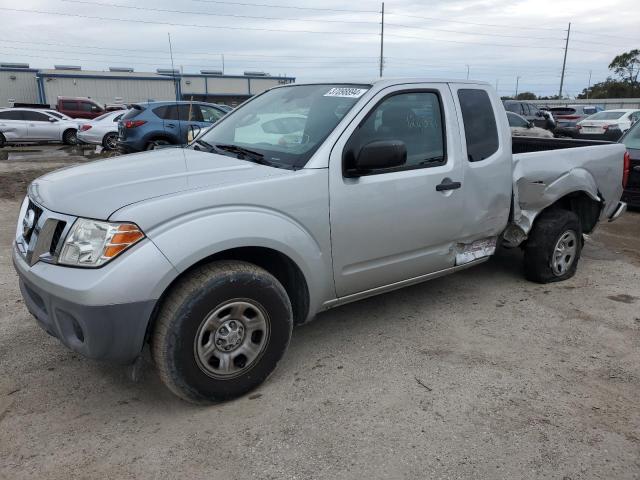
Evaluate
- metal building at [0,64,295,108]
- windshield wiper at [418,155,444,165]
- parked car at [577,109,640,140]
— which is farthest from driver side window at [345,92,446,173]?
metal building at [0,64,295,108]

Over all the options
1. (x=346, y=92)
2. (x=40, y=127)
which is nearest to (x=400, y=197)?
(x=346, y=92)

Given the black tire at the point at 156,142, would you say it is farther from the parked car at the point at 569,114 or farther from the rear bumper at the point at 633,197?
the parked car at the point at 569,114

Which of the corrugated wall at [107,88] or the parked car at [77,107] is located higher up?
the corrugated wall at [107,88]

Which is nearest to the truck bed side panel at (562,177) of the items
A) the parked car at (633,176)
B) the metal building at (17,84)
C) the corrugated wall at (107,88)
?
the parked car at (633,176)

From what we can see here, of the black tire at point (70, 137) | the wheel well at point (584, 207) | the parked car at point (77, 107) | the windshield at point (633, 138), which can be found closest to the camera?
the wheel well at point (584, 207)

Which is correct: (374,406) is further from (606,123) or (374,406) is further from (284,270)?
(606,123)

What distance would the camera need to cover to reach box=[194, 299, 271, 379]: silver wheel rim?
277 cm

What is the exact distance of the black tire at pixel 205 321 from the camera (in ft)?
8.67

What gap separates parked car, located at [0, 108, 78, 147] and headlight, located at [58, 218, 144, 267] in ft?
63.3

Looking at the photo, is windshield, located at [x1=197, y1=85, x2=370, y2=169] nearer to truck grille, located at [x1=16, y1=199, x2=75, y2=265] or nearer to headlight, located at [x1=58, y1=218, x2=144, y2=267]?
headlight, located at [x1=58, y1=218, x2=144, y2=267]

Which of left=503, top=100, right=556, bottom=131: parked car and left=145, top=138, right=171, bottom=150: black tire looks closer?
left=145, top=138, right=171, bottom=150: black tire

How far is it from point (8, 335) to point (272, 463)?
243 cm

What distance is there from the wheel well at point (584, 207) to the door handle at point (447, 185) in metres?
1.81

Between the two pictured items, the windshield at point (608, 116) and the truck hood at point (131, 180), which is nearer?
the truck hood at point (131, 180)
